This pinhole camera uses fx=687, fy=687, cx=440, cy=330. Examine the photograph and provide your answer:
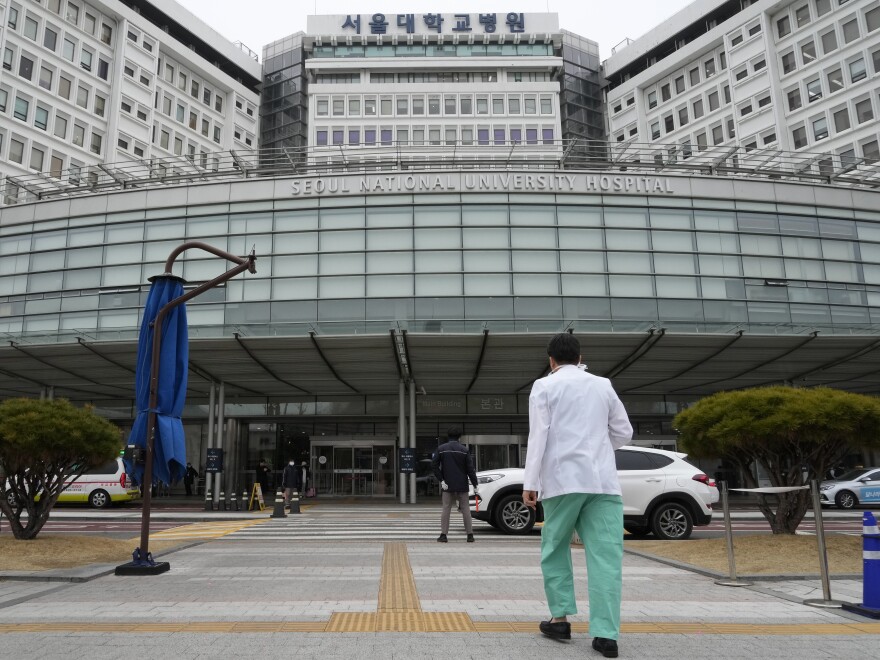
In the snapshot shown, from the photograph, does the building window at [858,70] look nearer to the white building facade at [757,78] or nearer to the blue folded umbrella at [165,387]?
the white building facade at [757,78]

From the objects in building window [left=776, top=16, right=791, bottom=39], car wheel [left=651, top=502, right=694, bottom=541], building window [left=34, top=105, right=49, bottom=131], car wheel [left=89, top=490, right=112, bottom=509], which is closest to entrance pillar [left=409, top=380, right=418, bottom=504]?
car wheel [left=89, top=490, right=112, bottom=509]

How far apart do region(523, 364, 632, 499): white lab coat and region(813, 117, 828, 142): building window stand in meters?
50.8

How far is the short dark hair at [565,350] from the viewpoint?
486 cm

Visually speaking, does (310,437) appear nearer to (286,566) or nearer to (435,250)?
(435,250)

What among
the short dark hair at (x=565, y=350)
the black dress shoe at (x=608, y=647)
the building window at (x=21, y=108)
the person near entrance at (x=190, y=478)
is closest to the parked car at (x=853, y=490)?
the short dark hair at (x=565, y=350)

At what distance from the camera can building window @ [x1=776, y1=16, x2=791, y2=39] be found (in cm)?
5028

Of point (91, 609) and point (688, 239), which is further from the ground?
point (688, 239)

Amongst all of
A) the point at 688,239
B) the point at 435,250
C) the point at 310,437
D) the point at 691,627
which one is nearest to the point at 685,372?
the point at 688,239

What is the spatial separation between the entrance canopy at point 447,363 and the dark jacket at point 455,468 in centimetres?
990

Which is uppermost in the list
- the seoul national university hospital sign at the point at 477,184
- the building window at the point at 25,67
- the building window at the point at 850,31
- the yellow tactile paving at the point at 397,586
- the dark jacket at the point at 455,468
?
the building window at the point at 850,31

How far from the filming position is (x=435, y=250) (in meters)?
24.9

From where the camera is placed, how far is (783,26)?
5081cm

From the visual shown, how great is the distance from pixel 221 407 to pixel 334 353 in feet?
17.8

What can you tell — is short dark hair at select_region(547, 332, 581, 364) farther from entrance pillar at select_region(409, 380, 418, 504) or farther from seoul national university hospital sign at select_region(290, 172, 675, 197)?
seoul national university hospital sign at select_region(290, 172, 675, 197)
